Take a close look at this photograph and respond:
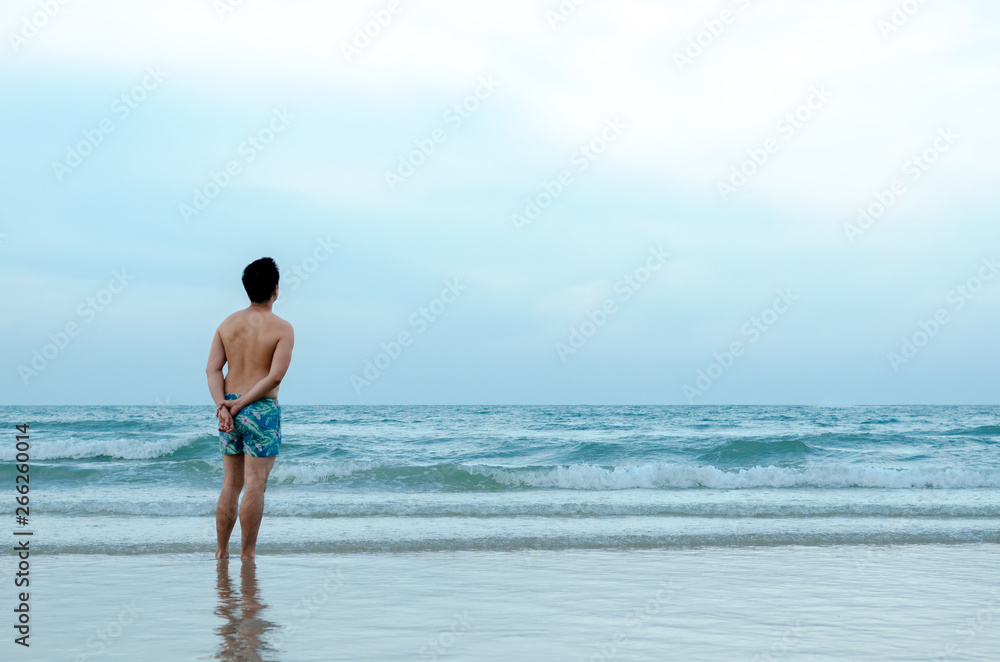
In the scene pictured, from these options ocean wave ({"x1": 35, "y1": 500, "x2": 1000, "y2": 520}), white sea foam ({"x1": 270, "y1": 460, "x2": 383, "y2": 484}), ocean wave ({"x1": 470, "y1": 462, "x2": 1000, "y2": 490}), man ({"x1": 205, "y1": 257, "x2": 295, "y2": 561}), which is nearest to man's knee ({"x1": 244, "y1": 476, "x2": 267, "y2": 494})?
man ({"x1": 205, "y1": 257, "x2": 295, "y2": 561})

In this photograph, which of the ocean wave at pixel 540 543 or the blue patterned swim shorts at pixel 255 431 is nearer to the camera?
the blue patterned swim shorts at pixel 255 431

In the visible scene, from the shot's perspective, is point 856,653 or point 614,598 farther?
point 614,598

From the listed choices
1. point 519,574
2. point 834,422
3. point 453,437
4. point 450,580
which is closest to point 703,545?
point 519,574

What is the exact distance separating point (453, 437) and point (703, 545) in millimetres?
16572

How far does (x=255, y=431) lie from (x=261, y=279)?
878 millimetres

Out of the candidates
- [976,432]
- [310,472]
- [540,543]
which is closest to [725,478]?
[310,472]

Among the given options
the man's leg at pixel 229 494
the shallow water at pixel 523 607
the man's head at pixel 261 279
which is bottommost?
the shallow water at pixel 523 607

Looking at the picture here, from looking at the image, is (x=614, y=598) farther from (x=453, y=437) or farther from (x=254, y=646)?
(x=453, y=437)

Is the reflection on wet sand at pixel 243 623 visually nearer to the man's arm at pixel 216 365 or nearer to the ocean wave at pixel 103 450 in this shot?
the man's arm at pixel 216 365

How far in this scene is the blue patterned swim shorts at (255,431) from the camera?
4.47m

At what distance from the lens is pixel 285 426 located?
1051 inches

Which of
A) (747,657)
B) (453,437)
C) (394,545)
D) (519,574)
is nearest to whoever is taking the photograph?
(747,657)

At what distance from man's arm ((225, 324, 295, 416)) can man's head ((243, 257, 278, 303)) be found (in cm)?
24

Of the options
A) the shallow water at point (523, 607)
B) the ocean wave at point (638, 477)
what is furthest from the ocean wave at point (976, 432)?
the shallow water at point (523, 607)
